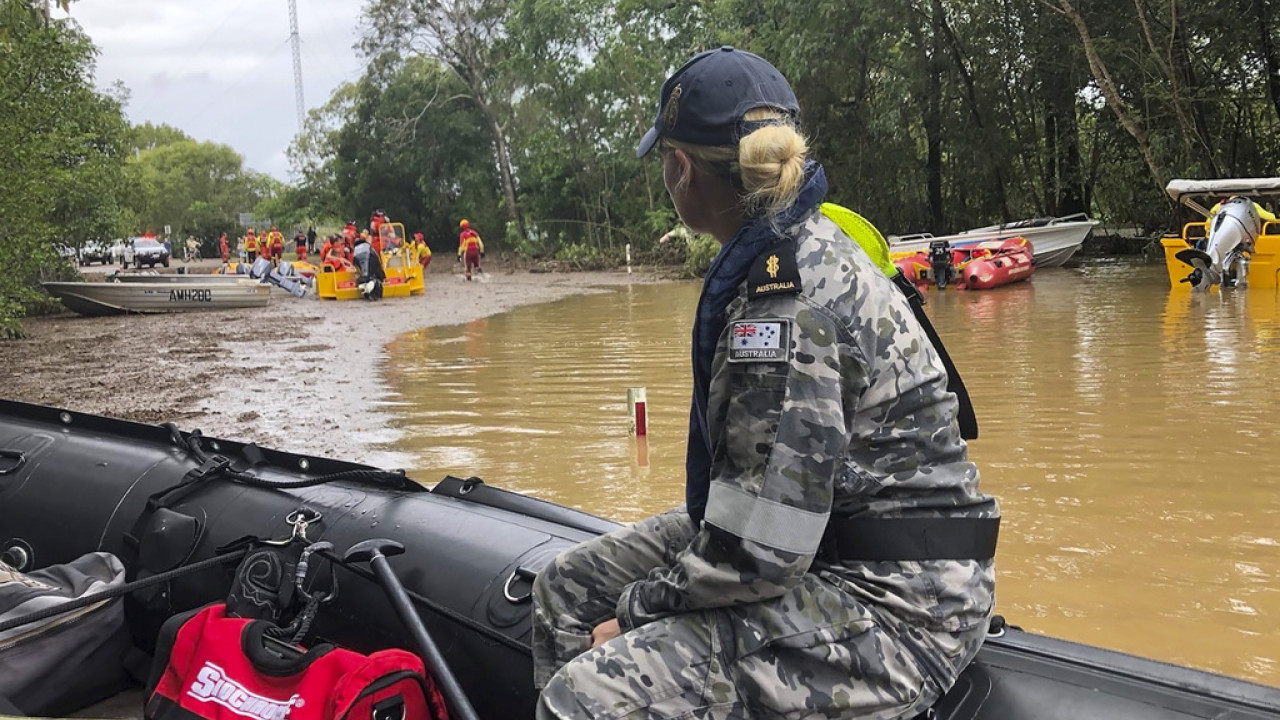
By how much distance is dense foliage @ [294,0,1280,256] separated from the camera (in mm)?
19703

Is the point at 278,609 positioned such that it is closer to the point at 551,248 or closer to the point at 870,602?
the point at 870,602

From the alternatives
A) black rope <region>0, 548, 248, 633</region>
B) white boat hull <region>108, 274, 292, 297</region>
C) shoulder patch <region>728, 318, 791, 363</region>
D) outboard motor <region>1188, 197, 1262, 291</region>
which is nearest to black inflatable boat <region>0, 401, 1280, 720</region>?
black rope <region>0, 548, 248, 633</region>

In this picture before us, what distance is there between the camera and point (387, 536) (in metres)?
2.67

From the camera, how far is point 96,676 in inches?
113

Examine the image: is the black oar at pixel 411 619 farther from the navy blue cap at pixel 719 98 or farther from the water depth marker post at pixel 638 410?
the water depth marker post at pixel 638 410

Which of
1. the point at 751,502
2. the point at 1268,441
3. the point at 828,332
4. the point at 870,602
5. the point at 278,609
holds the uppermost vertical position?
the point at 828,332

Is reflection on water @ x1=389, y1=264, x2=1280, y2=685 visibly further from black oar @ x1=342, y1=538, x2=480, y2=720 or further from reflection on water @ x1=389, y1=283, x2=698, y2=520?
black oar @ x1=342, y1=538, x2=480, y2=720

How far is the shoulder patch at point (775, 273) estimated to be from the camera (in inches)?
61.1

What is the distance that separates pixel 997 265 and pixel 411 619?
50.9ft

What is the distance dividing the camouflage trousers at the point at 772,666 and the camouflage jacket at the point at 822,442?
0.03 metres

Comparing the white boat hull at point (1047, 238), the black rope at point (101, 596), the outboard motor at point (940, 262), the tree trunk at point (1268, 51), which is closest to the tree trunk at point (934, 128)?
the white boat hull at point (1047, 238)

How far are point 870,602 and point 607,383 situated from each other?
7.33 metres

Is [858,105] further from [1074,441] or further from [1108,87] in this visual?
[1074,441]

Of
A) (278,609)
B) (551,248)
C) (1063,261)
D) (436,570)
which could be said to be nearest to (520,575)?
(436,570)
